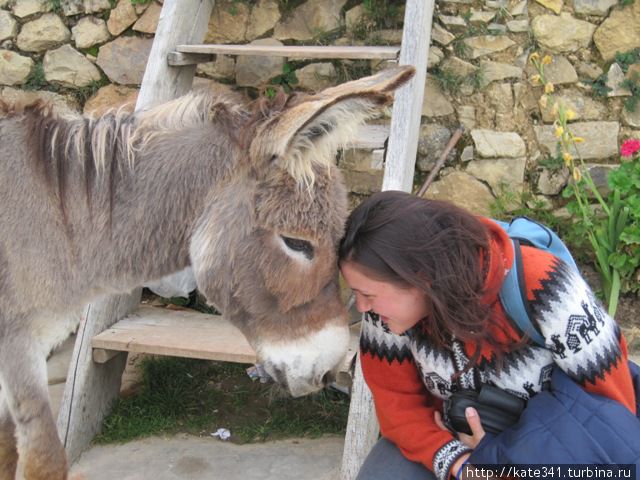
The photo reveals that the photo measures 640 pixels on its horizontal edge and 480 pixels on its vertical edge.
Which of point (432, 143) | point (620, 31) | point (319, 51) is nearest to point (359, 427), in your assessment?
point (319, 51)

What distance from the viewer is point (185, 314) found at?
3.75 meters

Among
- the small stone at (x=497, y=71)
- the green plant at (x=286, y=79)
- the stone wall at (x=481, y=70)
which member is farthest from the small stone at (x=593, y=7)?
the green plant at (x=286, y=79)

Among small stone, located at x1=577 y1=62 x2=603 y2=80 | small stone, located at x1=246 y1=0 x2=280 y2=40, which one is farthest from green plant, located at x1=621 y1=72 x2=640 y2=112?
small stone, located at x1=246 y1=0 x2=280 y2=40

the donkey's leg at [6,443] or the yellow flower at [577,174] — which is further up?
the yellow flower at [577,174]

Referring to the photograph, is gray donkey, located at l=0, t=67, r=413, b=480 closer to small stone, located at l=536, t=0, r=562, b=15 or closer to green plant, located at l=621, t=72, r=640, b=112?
small stone, located at l=536, t=0, r=562, b=15

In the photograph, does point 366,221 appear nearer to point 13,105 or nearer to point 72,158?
point 72,158

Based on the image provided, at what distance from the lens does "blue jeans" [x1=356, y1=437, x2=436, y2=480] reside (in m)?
2.30

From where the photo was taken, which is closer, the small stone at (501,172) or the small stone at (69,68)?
the small stone at (501,172)

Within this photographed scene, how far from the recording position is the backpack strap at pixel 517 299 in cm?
191

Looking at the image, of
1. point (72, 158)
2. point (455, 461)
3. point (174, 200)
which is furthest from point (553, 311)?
point (72, 158)

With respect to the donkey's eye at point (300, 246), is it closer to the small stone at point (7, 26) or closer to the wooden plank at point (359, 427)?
the wooden plank at point (359, 427)

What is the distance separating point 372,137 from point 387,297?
1.38 m

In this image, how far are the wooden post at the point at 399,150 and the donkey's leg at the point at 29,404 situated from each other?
1212mm

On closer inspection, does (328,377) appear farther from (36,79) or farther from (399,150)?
(36,79)
